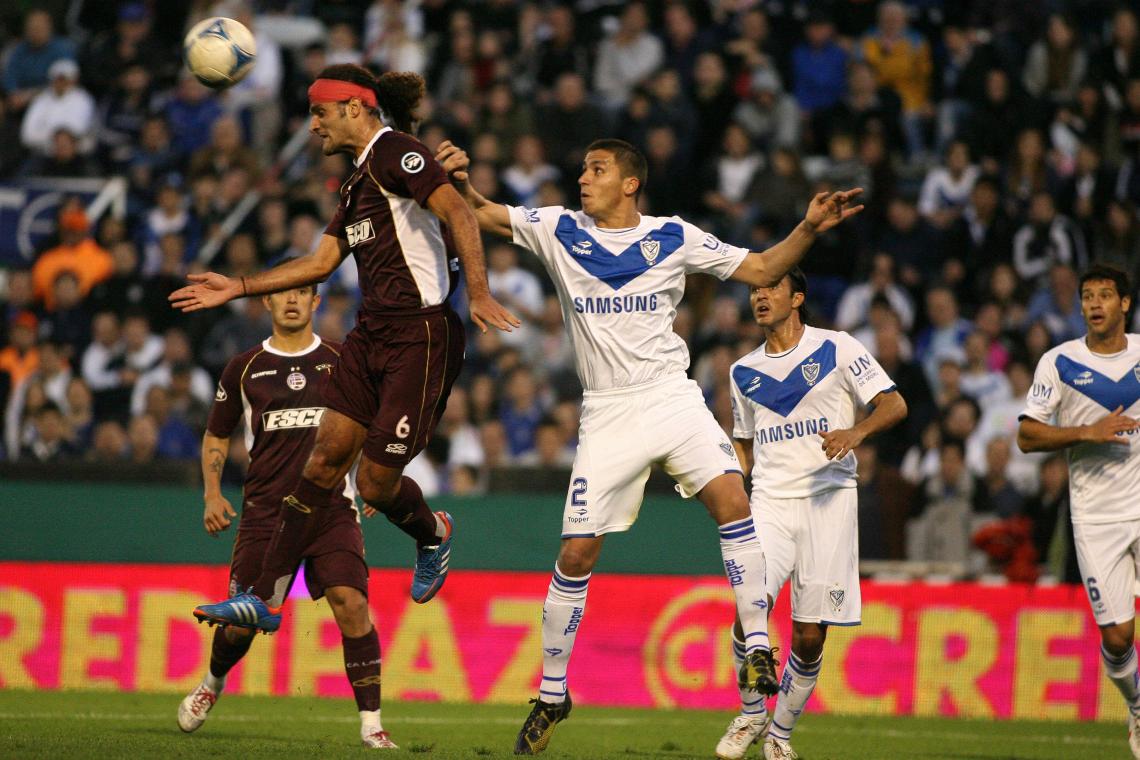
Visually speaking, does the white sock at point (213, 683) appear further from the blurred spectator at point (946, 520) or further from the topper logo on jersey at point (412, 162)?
the blurred spectator at point (946, 520)

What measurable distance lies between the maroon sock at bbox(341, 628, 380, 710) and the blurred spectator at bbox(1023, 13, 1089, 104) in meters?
12.3

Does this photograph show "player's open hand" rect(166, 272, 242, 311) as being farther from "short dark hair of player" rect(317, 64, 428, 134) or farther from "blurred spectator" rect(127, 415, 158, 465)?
"blurred spectator" rect(127, 415, 158, 465)

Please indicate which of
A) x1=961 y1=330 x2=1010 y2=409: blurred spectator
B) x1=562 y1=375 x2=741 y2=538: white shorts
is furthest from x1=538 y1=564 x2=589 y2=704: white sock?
x1=961 y1=330 x2=1010 y2=409: blurred spectator

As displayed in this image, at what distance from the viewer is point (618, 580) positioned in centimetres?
1394

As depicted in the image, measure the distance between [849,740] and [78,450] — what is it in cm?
831

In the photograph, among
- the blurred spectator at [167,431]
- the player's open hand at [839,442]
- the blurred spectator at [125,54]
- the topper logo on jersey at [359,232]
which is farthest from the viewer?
the blurred spectator at [125,54]

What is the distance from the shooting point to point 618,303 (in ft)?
29.9

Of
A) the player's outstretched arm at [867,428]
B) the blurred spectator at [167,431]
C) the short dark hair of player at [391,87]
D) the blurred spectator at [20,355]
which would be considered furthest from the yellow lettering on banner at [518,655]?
the blurred spectator at [20,355]

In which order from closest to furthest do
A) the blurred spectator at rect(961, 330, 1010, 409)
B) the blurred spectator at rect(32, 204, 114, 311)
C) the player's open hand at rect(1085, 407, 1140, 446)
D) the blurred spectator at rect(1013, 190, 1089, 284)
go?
1. the player's open hand at rect(1085, 407, 1140, 446)
2. the blurred spectator at rect(961, 330, 1010, 409)
3. the blurred spectator at rect(1013, 190, 1089, 284)
4. the blurred spectator at rect(32, 204, 114, 311)

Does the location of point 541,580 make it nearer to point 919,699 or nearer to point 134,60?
point 919,699

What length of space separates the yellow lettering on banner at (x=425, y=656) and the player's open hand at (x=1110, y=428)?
589cm

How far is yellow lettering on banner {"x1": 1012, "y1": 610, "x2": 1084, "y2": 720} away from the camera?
44.4 feet

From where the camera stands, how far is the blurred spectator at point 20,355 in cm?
1717

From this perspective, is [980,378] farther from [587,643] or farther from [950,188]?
[587,643]
